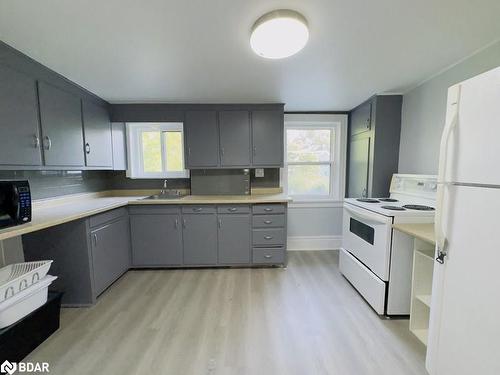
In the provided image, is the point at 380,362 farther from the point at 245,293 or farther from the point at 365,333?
the point at 245,293

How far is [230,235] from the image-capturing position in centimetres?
269

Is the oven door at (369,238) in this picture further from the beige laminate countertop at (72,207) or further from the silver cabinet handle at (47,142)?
the silver cabinet handle at (47,142)

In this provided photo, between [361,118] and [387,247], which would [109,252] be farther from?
[361,118]

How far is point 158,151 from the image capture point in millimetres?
3131

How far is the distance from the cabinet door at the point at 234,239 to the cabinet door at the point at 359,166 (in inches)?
62.6

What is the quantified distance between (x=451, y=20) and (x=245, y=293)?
104 inches

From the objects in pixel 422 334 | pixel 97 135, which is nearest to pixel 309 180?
pixel 422 334

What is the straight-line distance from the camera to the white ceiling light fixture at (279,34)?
4.05 ft

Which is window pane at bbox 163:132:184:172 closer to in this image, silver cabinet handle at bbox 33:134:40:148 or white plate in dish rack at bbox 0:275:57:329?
→ silver cabinet handle at bbox 33:134:40:148

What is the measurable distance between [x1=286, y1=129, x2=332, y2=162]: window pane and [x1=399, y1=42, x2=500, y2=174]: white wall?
3.35ft

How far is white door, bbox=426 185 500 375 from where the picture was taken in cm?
89

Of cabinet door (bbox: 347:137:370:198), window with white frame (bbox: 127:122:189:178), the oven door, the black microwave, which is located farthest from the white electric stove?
the black microwave

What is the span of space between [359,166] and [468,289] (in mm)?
2150

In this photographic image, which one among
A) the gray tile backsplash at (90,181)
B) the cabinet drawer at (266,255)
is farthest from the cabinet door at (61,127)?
the cabinet drawer at (266,255)
